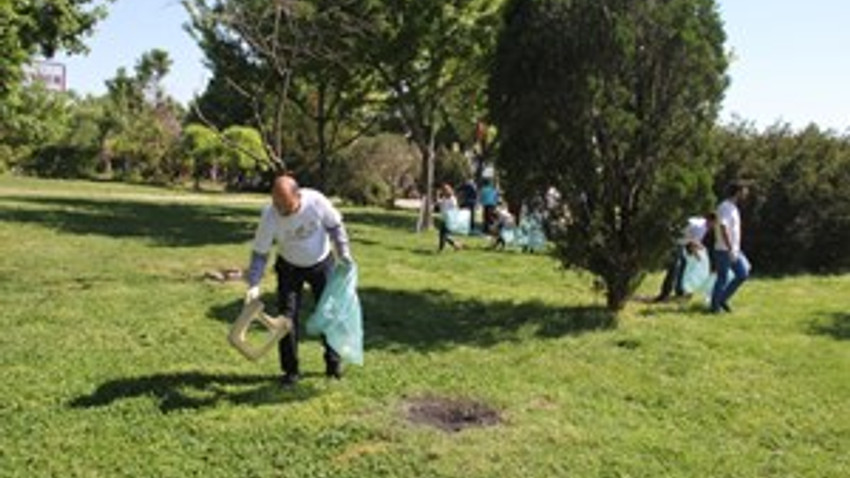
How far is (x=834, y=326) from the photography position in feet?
41.7

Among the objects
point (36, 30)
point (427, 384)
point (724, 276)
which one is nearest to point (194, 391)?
point (427, 384)

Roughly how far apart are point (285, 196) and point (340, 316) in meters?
1.15

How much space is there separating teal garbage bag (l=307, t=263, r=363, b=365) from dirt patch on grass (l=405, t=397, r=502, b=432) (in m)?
0.75

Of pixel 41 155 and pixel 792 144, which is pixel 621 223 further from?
pixel 41 155

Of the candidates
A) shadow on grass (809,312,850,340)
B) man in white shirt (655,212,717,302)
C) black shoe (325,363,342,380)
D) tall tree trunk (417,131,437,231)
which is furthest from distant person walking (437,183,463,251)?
black shoe (325,363,342,380)

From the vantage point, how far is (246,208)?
1359 inches

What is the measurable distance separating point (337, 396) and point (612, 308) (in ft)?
17.4

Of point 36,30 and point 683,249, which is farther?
point 36,30

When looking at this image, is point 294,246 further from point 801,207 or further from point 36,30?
point 801,207

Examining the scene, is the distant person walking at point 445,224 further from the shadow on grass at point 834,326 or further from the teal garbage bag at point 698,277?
the shadow on grass at point 834,326

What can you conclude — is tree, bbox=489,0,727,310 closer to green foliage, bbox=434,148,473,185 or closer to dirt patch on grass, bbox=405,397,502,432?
dirt patch on grass, bbox=405,397,502,432

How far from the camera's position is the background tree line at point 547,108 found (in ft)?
39.6

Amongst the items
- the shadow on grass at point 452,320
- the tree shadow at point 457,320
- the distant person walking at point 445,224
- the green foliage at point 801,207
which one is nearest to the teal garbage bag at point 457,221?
the distant person walking at point 445,224

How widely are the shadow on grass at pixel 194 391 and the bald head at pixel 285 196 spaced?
1.45m
